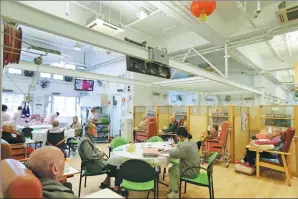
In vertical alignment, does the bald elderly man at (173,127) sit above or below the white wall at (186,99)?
below

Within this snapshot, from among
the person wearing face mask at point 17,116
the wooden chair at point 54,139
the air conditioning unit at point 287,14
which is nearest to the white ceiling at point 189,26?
the air conditioning unit at point 287,14

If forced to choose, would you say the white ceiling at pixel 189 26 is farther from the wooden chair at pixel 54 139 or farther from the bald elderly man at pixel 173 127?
the wooden chair at pixel 54 139

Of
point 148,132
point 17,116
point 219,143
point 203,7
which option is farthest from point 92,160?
point 17,116

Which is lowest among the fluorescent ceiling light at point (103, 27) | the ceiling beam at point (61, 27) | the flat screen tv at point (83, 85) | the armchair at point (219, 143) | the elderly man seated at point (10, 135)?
the armchair at point (219, 143)

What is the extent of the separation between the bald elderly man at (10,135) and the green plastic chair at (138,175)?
2.84 m

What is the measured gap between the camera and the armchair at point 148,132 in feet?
21.4

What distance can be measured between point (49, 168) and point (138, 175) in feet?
3.49

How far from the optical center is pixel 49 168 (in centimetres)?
155

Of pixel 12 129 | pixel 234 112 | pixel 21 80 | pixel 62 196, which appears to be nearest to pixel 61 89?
pixel 21 80

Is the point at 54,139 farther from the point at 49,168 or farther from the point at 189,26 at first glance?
the point at 189,26

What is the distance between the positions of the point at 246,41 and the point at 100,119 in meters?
6.31

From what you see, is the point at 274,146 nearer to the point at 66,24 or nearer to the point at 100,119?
the point at 66,24

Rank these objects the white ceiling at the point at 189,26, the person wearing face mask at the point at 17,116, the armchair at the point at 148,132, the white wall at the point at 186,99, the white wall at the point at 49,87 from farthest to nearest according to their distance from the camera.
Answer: the white wall at the point at 186,99
the white wall at the point at 49,87
the armchair at the point at 148,132
the person wearing face mask at the point at 17,116
the white ceiling at the point at 189,26

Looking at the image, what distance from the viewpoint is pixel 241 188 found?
114 cm
